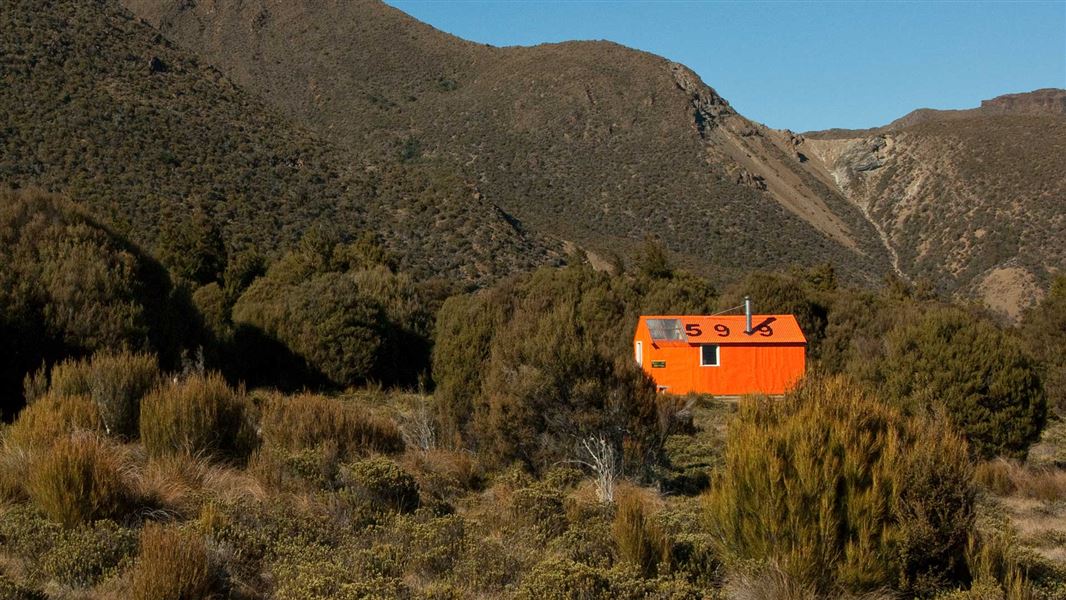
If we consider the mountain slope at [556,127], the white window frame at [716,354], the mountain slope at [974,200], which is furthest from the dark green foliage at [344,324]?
the mountain slope at [974,200]

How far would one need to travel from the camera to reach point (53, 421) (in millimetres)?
7844

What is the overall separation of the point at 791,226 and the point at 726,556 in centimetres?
7114

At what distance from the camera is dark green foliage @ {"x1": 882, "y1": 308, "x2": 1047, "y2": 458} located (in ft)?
47.3

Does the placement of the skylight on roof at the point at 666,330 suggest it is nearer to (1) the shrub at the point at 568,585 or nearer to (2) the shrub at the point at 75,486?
(2) the shrub at the point at 75,486

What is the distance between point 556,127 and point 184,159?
41.6 m

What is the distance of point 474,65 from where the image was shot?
92.6 meters

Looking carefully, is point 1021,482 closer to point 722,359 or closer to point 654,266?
point 722,359

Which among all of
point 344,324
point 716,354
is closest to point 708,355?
point 716,354

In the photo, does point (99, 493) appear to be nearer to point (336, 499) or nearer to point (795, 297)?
point (336, 499)

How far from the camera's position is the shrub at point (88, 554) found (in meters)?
5.21

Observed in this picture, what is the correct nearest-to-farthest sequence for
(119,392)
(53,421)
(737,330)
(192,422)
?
(53,421) < (192,422) < (119,392) < (737,330)

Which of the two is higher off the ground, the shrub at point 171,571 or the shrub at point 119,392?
the shrub at point 119,392

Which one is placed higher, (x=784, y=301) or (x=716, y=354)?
(x=784, y=301)

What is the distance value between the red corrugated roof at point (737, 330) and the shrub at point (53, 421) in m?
20.4
